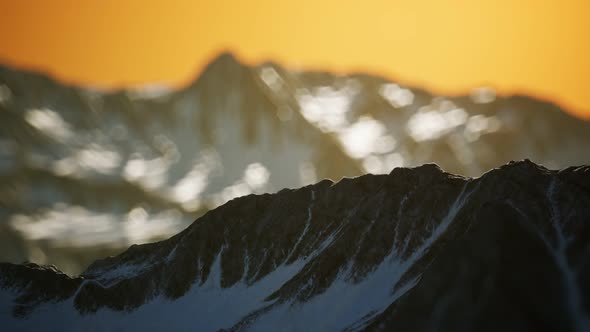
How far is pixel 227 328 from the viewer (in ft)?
520

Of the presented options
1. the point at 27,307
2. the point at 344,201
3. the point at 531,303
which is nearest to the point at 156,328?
the point at 27,307

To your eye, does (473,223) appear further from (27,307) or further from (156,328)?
(27,307)

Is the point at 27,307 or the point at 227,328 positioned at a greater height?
the point at 27,307

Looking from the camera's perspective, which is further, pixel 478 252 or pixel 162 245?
pixel 162 245

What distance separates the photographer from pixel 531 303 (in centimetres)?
11888

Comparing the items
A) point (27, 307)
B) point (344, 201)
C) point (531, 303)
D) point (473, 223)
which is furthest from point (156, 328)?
point (531, 303)

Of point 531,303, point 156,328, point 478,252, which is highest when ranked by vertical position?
point 156,328

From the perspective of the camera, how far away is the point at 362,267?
157m

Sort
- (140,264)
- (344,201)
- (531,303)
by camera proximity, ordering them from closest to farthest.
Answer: (531,303), (344,201), (140,264)

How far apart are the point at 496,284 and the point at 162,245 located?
8023 centimetres

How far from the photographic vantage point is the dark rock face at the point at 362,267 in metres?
123

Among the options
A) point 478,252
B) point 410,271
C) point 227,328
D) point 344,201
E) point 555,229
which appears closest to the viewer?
point 478,252

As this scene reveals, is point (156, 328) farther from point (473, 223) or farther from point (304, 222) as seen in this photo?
point (473, 223)

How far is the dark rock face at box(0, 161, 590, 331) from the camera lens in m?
123
